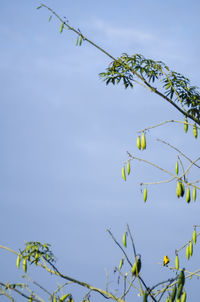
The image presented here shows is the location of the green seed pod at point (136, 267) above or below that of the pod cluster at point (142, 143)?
below

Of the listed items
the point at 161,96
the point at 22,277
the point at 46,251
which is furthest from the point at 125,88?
the point at 22,277

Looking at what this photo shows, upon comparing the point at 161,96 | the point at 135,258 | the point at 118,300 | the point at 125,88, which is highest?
the point at 125,88

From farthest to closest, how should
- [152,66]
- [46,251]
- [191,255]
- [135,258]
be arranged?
[152,66] → [46,251] → [191,255] → [135,258]

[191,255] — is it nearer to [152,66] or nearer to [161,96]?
[161,96]

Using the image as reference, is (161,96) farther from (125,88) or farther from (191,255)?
(191,255)

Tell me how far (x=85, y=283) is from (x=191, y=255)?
2.66 ft

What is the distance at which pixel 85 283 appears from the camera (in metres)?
3.07

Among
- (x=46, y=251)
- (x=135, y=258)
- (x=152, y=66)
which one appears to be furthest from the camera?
(x=152, y=66)

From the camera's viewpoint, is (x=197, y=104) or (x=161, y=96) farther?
(x=197, y=104)

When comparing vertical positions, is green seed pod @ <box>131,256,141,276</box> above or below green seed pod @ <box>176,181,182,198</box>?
below

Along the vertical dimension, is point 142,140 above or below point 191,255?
above

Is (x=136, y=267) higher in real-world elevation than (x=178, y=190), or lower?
lower

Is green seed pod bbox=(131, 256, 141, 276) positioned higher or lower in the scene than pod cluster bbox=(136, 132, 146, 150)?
lower

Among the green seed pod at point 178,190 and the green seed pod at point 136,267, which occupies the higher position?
the green seed pod at point 178,190
